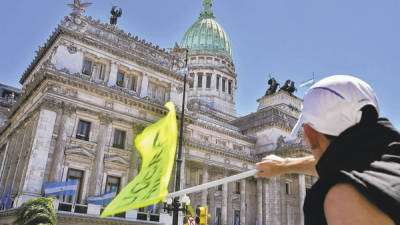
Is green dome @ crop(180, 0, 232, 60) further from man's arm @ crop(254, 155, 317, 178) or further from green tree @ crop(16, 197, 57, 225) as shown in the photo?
man's arm @ crop(254, 155, 317, 178)

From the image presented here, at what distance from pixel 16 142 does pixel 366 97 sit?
36.8m

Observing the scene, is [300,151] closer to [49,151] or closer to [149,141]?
[49,151]

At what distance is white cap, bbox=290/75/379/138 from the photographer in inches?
54.9

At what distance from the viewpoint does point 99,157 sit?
91.6 ft

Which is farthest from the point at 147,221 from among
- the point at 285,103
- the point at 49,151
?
the point at 285,103

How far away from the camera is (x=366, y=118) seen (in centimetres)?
141

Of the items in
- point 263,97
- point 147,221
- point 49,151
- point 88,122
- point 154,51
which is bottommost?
point 147,221

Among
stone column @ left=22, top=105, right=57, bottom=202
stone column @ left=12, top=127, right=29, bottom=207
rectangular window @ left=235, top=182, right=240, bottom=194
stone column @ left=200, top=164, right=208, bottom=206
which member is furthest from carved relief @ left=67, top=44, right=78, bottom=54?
rectangular window @ left=235, top=182, right=240, bottom=194

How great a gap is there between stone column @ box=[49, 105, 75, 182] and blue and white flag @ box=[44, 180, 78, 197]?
749mm

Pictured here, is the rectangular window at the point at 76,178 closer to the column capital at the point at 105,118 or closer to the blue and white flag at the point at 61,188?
the blue and white flag at the point at 61,188

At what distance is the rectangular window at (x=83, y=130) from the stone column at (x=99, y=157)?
3.23 ft

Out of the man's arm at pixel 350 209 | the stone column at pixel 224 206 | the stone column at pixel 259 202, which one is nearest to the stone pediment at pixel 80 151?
the stone column at pixel 224 206

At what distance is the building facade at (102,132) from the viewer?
2602 cm

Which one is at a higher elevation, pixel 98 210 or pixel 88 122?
pixel 88 122
